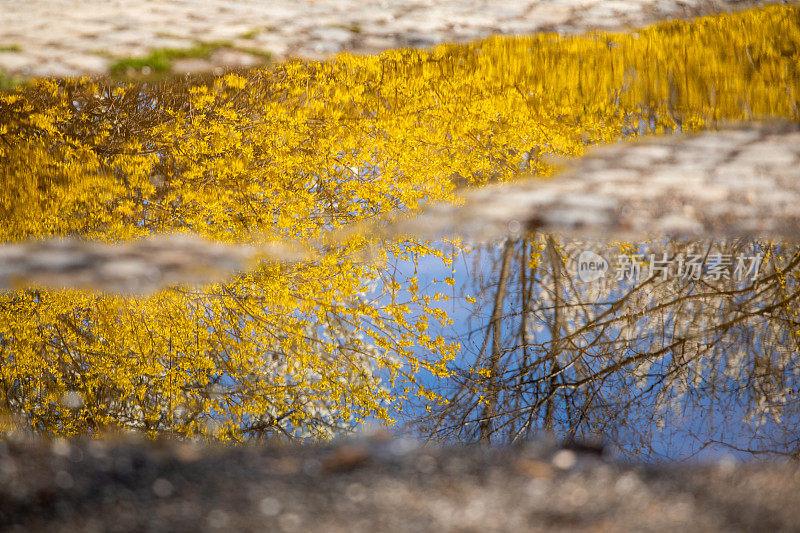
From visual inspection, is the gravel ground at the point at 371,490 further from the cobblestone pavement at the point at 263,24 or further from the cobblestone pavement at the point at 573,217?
the cobblestone pavement at the point at 263,24

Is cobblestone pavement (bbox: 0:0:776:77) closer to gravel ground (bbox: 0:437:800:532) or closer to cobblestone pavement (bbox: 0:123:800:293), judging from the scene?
cobblestone pavement (bbox: 0:123:800:293)

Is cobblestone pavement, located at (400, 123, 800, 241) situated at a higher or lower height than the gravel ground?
higher

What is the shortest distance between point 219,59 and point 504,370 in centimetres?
291

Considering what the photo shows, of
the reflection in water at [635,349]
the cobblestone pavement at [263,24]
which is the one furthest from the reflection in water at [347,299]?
the cobblestone pavement at [263,24]

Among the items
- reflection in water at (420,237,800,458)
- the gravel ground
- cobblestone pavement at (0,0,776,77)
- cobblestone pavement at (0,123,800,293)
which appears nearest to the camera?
the gravel ground

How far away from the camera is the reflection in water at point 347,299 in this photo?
5.07 ft

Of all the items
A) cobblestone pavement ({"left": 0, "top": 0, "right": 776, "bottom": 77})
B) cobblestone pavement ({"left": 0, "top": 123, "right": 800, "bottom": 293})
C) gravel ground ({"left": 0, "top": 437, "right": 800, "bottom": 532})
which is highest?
cobblestone pavement ({"left": 0, "top": 0, "right": 776, "bottom": 77})

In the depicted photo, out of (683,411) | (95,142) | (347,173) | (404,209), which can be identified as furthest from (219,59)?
(683,411)

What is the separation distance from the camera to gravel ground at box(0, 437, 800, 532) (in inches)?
46.6

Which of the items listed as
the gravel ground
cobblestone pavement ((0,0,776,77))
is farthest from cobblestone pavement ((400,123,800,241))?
cobblestone pavement ((0,0,776,77))

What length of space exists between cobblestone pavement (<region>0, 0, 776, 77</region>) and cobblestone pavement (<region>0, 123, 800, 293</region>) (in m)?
1.95

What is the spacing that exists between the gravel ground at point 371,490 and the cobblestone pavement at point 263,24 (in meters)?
2.80

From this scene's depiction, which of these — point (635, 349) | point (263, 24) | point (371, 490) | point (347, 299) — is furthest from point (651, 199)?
point (263, 24)

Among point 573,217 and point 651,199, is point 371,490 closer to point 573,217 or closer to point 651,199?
point 573,217
